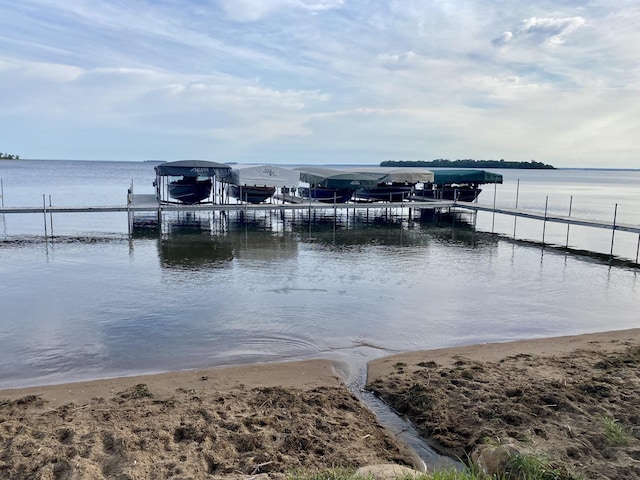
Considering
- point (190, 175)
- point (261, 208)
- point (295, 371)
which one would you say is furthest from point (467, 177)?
point (295, 371)

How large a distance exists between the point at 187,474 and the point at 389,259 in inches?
572

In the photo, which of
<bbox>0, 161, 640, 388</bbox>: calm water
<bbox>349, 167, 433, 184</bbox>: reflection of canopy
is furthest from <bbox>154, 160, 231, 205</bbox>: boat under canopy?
<bbox>349, 167, 433, 184</bbox>: reflection of canopy

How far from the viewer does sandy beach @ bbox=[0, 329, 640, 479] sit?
4.83m

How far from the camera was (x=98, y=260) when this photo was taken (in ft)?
56.7

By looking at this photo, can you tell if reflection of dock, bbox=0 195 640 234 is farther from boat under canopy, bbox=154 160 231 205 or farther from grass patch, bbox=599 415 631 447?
grass patch, bbox=599 415 631 447

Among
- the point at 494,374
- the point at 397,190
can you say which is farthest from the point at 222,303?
the point at 397,190

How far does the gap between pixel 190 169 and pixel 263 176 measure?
13.9ft

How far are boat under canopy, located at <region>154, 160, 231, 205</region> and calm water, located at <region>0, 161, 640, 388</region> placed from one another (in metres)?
5.57

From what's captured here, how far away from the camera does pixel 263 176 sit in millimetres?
29984

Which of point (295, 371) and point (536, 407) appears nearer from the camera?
point (536, 407)

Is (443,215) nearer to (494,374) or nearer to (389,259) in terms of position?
(389,259)

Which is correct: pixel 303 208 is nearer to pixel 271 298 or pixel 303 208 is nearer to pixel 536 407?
pixel 271 298

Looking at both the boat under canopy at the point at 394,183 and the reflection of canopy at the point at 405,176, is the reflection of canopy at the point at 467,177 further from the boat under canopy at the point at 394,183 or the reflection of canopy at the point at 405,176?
the reflection of canopy at the point at 405,176

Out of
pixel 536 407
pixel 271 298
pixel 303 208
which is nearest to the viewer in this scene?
pixel 536 407
